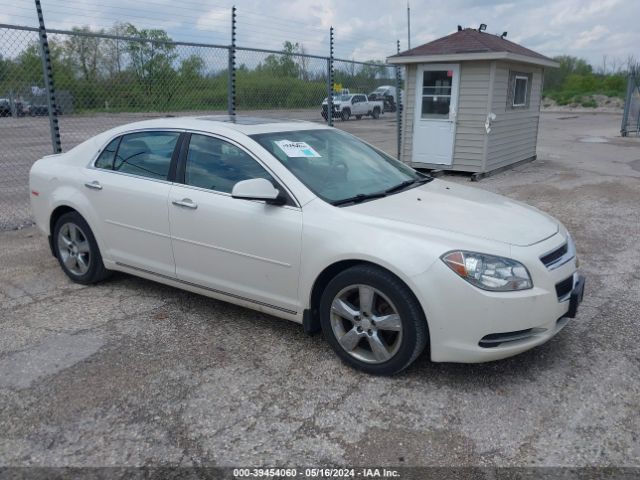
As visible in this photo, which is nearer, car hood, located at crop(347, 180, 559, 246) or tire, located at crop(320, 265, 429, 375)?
tire, located at crop(320, 265, 429, 375)

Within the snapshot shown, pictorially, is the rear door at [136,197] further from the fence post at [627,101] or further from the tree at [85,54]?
the fence post at [627,101]

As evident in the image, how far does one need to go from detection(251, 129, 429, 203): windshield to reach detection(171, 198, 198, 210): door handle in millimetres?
648

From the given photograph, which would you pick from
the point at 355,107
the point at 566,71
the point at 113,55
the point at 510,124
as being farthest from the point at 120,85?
the point at 566,71

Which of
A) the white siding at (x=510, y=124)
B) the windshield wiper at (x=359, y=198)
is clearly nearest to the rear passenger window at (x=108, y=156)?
the windshield wiper at (x=359, y=198)

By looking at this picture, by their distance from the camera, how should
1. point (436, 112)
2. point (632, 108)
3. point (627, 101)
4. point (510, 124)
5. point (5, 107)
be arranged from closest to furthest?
point (5, 107) < point (436, 112) < point (510, 124) < point (627, 101) < point (632, 108)

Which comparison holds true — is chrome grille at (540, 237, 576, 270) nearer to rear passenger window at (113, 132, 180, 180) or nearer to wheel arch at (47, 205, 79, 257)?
rear passenger window at (113, 132, 180, 180)

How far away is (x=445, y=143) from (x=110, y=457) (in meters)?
10.0

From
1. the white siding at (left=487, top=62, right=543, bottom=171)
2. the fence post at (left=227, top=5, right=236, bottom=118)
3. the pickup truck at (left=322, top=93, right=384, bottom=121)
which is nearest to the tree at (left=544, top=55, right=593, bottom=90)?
the pickup truck at (left=322, top=93, right=384, bottom=121)

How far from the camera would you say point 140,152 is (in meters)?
4.52

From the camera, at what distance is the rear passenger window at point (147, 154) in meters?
4.32

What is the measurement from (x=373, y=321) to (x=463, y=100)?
28.8 feet

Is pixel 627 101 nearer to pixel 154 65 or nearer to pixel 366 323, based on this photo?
pixel 154 65

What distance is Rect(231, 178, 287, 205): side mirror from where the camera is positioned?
3543 millimetres

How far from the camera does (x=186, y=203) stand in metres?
4.05
